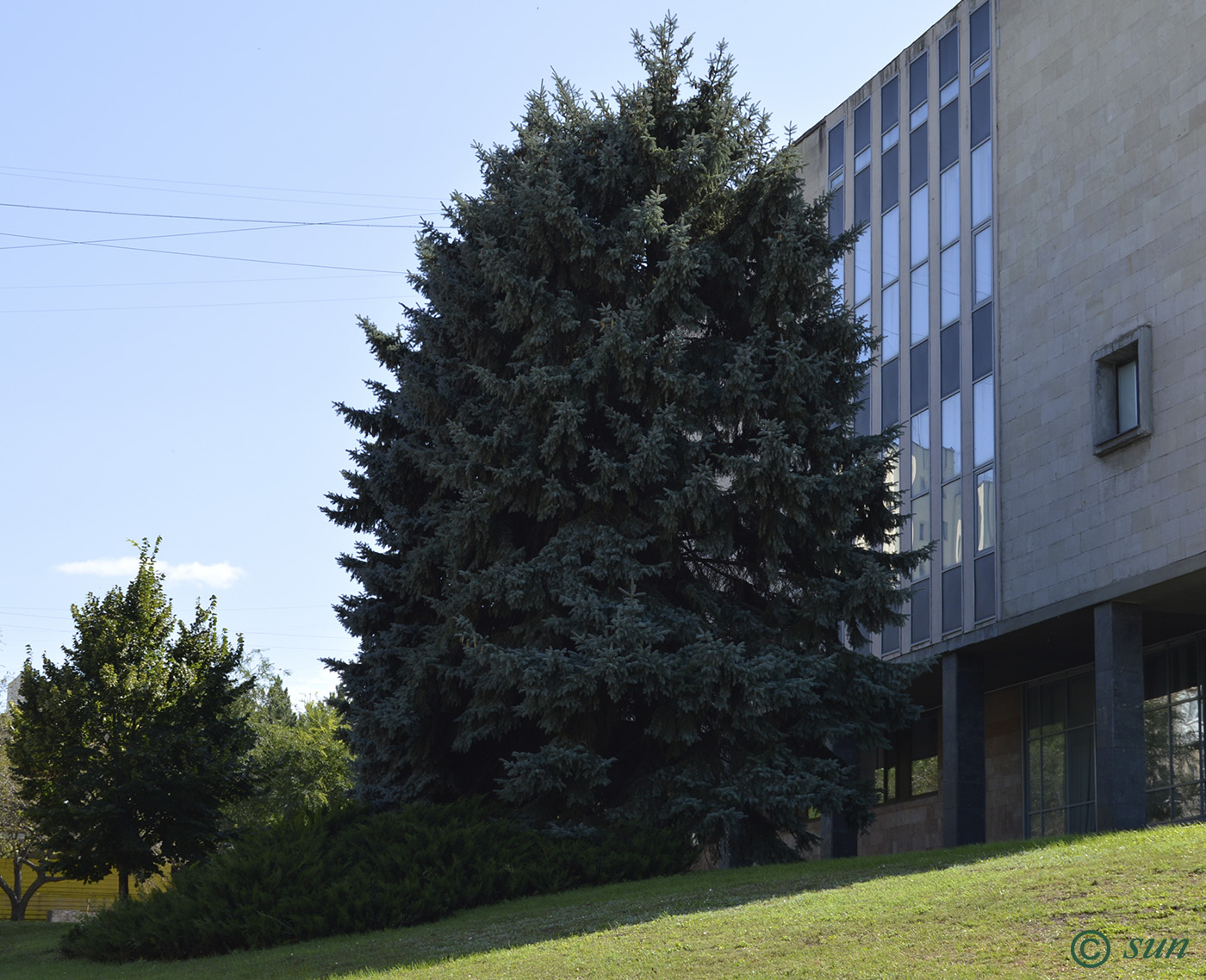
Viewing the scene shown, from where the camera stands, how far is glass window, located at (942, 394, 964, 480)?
93.8ft

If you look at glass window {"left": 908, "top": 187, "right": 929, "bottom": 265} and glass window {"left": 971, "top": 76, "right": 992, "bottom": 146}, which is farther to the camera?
glass window {"left": 908, "top": 187, "right": 929, "bottom": 265}

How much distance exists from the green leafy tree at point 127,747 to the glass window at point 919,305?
16.4 m

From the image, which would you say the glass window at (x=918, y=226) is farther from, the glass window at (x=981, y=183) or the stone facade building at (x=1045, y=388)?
the glass window at (x=981, y=183)

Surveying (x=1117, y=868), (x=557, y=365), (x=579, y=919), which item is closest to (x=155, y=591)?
(x=557, y=365)

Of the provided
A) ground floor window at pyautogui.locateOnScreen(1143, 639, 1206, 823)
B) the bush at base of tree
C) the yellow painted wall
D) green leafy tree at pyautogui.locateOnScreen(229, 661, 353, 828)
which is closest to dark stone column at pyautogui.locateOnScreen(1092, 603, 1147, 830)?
ground floor window at pyautogui.locateOnScreen(1143, 639, 1206, 823)

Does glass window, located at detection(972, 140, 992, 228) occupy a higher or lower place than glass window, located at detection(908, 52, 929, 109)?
lower

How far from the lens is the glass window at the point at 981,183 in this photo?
28469mm

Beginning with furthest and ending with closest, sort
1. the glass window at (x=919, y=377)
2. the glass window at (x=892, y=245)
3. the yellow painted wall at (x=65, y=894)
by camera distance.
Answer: the yellow painted wall at (x=65, y=894), the glass window at (x=892, y=245), the glass window at (x=919, y=377)

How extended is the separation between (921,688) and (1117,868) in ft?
68.4

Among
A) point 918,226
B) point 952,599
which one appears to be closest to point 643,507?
point 952,599

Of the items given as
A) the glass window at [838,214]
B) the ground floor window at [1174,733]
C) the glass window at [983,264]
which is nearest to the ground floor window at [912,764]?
the ground floor window at [1174,733]

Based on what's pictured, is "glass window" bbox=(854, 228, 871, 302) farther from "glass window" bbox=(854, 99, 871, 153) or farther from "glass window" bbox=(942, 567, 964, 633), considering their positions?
"glass window" bbox=(942, 567, 964, 633)

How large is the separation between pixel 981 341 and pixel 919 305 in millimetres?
2593

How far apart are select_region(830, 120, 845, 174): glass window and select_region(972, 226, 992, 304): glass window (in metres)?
6.42
